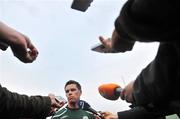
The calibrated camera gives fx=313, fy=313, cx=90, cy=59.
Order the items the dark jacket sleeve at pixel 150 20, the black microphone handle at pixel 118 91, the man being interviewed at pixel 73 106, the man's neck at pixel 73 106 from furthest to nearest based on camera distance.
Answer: the man's neck at pixel 73 106, the man being interviewed at pixel 73 106, the black microphone handle at pixel 118 91, the dark jacket sleeve at pixel 150 20

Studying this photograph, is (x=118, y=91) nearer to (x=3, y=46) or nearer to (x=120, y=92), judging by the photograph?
(x=120, y=92)

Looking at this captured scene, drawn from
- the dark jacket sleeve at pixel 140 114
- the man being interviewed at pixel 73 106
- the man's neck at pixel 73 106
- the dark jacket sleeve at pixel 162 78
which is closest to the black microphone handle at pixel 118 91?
the dark jacket sleeve at pixel 140 114

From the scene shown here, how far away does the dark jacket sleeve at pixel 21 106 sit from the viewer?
103cm

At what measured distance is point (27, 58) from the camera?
0.88 m

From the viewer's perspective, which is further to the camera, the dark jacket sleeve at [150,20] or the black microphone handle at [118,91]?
the black microphone handle at [118,91]

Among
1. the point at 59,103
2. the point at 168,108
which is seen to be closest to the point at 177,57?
the point at 168,108

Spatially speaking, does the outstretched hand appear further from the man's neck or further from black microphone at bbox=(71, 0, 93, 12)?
the man's neck

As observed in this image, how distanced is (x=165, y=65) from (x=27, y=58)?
396 mm

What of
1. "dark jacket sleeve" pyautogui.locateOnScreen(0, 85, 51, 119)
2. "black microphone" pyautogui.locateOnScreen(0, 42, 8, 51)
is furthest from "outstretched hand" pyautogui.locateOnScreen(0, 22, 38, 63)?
"dark jacket sleeve" pyautogui.locateOnScreen(0, 85, 51, 119)

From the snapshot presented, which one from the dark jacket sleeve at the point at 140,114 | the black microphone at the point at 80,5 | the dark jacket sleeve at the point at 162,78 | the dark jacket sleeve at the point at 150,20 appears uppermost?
the black microphone at the point at 80,5

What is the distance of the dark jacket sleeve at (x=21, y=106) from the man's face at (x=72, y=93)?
4.04m

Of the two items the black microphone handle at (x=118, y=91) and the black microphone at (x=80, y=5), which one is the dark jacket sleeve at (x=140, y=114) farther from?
the black microphone at (x=80, y=5)

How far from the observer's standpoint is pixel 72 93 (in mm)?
5152

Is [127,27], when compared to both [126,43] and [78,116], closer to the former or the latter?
[126,43]
